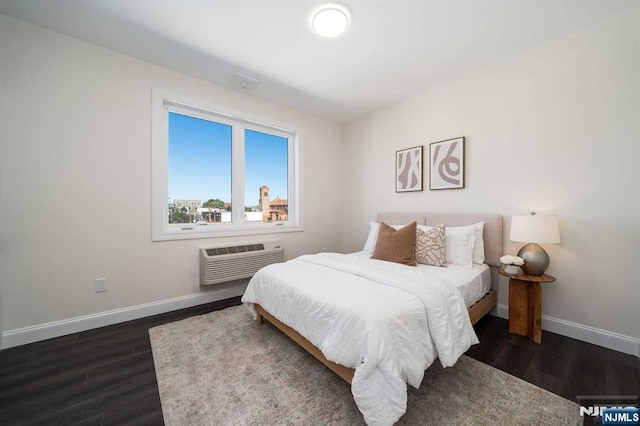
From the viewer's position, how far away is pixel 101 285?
2244 millimetres

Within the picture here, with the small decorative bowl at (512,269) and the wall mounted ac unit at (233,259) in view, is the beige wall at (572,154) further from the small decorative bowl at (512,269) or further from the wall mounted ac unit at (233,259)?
the wall mounted ac unit at (233,259)

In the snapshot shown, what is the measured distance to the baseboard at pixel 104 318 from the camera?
1.92 metres

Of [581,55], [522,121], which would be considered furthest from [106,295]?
[581,55]

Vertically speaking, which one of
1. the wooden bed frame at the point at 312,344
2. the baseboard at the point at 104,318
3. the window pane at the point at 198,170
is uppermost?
the window pane at the point at 198,170

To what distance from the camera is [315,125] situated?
3875 millimetres

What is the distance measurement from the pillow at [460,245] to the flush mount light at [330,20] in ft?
7.15

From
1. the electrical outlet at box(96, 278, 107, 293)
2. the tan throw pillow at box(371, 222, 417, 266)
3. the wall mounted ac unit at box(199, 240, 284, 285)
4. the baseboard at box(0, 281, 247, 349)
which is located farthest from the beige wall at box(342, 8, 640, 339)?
the electrical outlet at box(96, 278, 107, 293)

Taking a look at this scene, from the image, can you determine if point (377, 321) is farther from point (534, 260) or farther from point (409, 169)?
point (409, 169)

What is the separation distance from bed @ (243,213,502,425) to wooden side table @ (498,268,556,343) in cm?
21

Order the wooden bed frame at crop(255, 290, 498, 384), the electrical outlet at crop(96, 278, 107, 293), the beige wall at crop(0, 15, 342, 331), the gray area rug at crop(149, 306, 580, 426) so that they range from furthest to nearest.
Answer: the electrical outlet at crop(96, 278, 107, 293)
the beige wall at crop(0, 15, 342, 331)
the wooden bed frame at crop(255, 290, 498, 384)
the gray area rug at crop(149, 306, 580, 426)

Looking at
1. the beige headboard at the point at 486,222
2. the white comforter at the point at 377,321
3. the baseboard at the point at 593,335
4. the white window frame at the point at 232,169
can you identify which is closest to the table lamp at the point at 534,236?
the beige headboard at the point at 486,222

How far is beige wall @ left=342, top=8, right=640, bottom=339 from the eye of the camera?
185 cm

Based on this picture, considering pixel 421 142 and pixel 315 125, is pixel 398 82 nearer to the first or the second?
pixel 421 142

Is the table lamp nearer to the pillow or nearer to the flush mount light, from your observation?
the pillow
